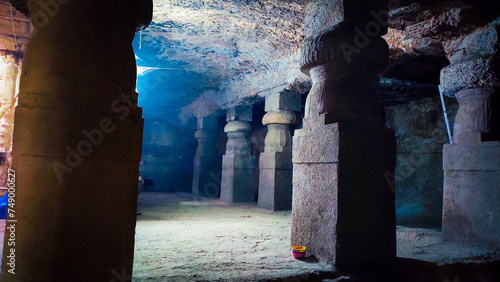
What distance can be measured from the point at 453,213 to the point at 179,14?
382 centimetres

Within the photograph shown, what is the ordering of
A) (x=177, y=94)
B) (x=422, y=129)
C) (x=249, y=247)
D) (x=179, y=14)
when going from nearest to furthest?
1. (x=249, y=247)
2. (x=179, y=14)
3. (x=422, y=129)
4. (x=177, y=94)

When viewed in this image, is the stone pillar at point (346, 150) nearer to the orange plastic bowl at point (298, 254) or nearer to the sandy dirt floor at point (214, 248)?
the orange plastic bowl at point (298, 254)

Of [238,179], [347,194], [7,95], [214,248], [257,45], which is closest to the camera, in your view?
[347,194]

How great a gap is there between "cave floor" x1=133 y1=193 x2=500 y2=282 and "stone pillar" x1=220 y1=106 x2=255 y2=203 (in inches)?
104

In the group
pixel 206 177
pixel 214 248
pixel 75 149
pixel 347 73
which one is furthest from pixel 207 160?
pixel 75 149

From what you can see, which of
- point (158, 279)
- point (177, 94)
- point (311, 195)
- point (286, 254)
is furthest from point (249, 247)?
point (177, 94)

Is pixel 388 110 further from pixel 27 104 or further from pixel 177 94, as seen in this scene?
pixel 27 104

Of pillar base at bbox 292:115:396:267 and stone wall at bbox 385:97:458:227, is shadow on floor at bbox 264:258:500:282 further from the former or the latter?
stone wall at bbox 385:97:458:227

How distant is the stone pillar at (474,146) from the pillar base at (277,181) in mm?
3117

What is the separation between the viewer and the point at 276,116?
6227 mm

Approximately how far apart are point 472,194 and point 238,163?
16.0ft

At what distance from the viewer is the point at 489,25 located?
316 cm

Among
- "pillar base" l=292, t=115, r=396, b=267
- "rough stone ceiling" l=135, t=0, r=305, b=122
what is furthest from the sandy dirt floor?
"rough stone ceiling" l=135, t=0, r=305, b=122

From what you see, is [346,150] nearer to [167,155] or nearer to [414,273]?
[414,273]
